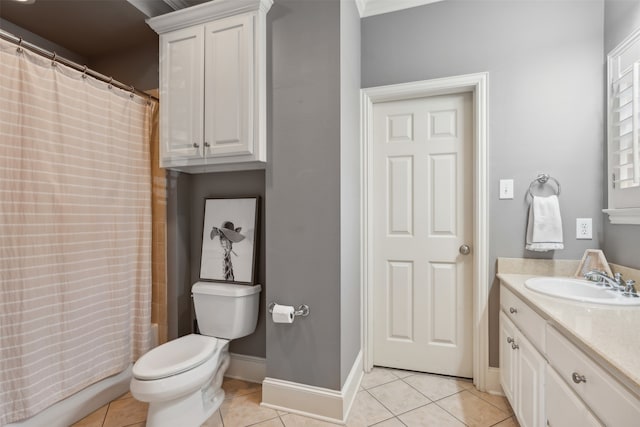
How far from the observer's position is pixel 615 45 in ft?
5.27

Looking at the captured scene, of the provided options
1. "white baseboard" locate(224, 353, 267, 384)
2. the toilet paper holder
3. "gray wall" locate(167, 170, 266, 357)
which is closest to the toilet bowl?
"white baseboard" locate(224, 353, 267, 384)

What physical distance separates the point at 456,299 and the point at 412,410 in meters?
0.75

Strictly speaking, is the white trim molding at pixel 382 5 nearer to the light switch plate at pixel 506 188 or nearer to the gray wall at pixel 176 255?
the light switch plate at pixel 506 188

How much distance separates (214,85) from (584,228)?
234cm

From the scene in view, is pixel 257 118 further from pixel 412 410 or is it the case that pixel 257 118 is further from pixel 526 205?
pixel 412 410

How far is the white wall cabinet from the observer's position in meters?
1.72

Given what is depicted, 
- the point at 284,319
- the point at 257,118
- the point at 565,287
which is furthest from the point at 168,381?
the point at 565,287

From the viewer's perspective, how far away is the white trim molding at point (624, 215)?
1.40m

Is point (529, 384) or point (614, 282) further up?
point (614, 282)

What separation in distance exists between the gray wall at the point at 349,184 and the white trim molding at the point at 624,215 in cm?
136

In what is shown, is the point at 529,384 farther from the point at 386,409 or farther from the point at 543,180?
the point at 543,180

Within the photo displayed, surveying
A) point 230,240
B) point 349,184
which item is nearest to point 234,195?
point 230,240

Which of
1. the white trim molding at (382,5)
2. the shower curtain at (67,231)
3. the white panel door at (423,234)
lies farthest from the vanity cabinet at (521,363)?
the shower curtain at (67,231)

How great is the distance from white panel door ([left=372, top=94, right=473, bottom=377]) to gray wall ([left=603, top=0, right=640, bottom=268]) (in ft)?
2.27
